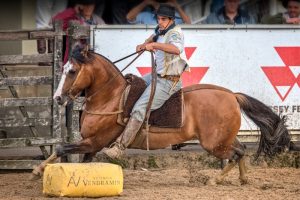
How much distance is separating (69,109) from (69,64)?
1.91 meters

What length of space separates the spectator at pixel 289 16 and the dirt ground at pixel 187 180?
7.34 ft

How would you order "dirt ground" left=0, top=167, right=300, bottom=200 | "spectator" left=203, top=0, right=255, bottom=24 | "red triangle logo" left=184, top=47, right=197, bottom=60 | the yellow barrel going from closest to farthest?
the yellow barrel, "dirt ground" left=0, top=167, right=300, bottom=200, "red triangle logo" left=184, top=47, right=197, bottom=60, "spectator" left=203, top=0, right=255, bottom=24

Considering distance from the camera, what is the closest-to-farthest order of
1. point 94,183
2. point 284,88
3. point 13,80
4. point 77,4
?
point 94,183 < point 13,80 < point 284,88 < point 77,4

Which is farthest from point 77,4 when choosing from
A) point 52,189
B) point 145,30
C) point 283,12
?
point 52,189

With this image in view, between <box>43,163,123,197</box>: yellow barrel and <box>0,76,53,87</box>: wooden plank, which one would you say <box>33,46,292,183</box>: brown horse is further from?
<box>0,76,53,87</box>: wooden plank

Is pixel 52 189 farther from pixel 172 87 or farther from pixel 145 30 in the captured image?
pixel 145 30

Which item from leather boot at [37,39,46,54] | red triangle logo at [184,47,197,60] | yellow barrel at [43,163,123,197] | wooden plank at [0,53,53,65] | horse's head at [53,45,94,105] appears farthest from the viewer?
leather boot at [37,39,46,54]

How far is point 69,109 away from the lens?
513 inches

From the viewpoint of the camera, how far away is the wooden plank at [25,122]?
500 inches

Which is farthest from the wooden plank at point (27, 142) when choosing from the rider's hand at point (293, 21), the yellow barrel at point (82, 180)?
the rider's hand at point (293, 21)

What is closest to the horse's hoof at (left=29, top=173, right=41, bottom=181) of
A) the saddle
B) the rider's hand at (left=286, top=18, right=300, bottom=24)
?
the saddle

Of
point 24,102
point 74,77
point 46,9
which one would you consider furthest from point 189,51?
point 46,9

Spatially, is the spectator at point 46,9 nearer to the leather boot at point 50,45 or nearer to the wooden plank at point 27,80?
the leather boot at point 50,45

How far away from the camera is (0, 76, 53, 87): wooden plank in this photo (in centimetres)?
1263
